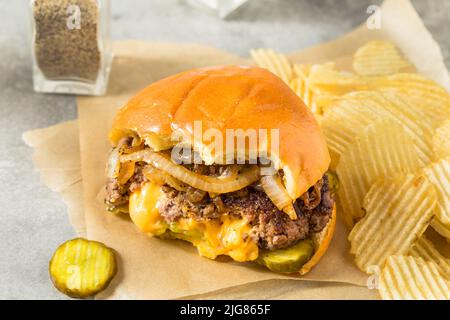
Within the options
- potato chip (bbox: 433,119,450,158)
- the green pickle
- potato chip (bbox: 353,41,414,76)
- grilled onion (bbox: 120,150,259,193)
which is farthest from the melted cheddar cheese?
potato chip (bbox: 353,41,414,76)

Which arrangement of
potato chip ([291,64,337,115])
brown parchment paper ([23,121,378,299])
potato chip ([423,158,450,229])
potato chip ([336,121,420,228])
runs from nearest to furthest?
1. brown parchment paper ([23,121,378,299])
2. potato chip ([423,158,450,229])
3. potato chip ([336,121,420,228])
4. potato chip ([291,64,337,115])

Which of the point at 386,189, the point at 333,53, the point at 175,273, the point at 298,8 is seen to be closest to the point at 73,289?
the point at 175,273

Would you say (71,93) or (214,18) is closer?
(71,93)

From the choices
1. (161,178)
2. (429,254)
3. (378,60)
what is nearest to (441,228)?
(429,254)

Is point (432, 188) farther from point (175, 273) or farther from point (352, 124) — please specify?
point (175, 273)

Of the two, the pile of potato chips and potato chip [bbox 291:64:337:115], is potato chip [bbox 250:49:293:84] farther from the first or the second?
the pile of potato chips

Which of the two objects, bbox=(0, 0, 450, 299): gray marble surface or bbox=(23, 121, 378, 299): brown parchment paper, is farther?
bbox=(0, 0, 450, 299): gray marble surface
